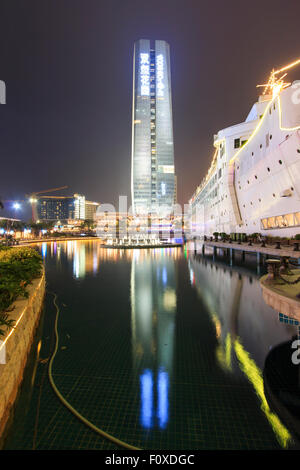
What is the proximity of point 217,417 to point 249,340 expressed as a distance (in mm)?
3317

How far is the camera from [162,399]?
4.42 m

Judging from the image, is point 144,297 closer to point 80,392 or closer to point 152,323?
point 152,323

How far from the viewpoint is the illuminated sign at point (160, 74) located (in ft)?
360

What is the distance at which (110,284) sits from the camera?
14367mm

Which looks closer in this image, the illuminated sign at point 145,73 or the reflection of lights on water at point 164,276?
the reflection of lights on water at point 164,276

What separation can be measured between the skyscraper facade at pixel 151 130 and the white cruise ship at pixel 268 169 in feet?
265

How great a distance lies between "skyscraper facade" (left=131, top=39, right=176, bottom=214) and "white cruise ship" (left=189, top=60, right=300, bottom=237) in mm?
80648

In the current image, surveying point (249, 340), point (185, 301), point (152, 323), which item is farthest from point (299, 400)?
point (185, 301)

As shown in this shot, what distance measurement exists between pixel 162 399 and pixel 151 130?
391 ft

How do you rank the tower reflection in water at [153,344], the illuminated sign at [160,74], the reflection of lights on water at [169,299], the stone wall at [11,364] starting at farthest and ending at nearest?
the illuminated sign at [160,74] < the reflection of lights on water at [169,299] < the tower reflection in water at [153,344] < the stone wall at [11,364]

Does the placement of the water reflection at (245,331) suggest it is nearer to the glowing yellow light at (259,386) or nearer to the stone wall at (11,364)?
the glowing yellow light at (259,386)

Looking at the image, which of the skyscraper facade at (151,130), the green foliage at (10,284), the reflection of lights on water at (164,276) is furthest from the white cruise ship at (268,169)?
the skyscraper facade at (151,130)

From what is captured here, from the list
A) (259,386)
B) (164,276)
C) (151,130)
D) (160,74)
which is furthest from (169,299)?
(160,74)

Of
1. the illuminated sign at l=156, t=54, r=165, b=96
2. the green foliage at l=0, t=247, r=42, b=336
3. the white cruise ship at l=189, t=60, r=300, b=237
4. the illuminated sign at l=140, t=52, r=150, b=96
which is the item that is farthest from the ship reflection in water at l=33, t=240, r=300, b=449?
the illuminated sign at l=156, t=54, r=165, b=96
